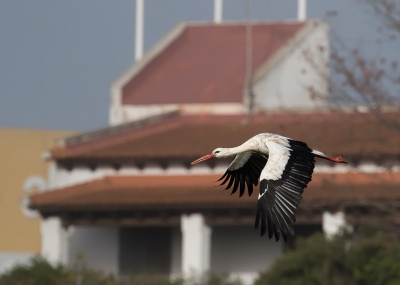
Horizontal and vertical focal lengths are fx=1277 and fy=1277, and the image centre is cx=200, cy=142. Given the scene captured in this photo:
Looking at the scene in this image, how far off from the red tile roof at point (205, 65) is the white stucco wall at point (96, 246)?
16.3 ft

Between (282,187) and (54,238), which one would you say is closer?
(282,187)

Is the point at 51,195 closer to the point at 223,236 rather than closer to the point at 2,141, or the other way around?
the point at 223,236

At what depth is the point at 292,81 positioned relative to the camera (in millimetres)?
35344

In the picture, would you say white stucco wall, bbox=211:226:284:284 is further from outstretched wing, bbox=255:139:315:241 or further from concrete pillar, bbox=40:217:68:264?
outstretched wing, bbox=255:139:315:241

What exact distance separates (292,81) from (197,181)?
6.23 m

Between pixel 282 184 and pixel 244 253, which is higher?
pixel 282 184

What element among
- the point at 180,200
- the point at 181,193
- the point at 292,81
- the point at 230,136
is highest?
the point at 292,81

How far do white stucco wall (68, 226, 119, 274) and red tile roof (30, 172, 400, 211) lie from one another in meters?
1.38

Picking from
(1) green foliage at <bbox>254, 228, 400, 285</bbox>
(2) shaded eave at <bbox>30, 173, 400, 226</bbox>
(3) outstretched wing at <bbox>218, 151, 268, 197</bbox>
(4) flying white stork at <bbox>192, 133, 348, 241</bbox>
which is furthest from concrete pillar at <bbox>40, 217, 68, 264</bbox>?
(4) flying white stork at <bbox>192, 133, 348, 241</bbox>

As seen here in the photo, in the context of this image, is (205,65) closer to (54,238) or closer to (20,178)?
(54,238)

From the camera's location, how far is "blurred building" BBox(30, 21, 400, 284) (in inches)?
1155

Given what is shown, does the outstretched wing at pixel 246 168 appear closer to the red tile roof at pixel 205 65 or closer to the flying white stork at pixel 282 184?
the flying white stork at pixel 282 184

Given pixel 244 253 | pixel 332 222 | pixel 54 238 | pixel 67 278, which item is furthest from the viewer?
pixel 54 238

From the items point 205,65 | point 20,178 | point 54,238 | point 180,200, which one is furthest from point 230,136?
point 20,178
